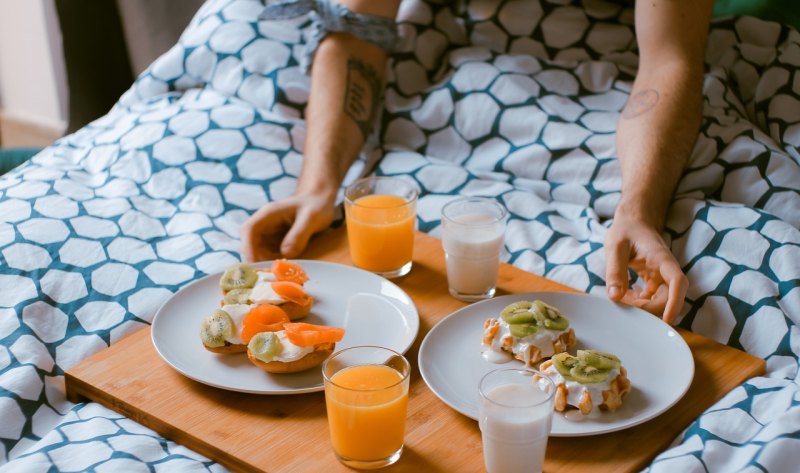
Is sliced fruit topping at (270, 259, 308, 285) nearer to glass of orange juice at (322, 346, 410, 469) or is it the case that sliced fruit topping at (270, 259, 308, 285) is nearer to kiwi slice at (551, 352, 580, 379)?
glass of orange juice at (322, 346, 410, 469)

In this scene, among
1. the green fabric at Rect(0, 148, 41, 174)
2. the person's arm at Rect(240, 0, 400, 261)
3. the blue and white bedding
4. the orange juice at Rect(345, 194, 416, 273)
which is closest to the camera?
the blue and white bedding

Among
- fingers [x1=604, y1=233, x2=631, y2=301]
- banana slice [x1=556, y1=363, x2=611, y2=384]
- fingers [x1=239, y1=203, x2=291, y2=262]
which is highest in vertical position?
banana slice [x1=556, y1=363, x2=611, y2=384]

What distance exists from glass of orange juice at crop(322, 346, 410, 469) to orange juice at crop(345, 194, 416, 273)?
0.40 meters

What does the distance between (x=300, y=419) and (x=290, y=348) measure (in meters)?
0.10

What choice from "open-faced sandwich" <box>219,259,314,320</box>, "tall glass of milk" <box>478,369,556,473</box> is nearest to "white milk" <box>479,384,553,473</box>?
"tall glass of milk" <box>478,369,556,473</box>

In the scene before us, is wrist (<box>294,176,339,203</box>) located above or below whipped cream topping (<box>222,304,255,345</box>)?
below

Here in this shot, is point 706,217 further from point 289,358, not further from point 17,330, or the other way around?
point 17,330

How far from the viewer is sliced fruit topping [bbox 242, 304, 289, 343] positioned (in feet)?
4.33

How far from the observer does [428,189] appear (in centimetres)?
192

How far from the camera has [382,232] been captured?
1.54m

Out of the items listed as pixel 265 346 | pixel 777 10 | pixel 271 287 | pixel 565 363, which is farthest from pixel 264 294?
pixel 777 10

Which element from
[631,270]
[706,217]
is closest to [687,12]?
[706,217]

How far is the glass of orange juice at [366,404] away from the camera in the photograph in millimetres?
1104

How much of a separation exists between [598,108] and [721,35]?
1.16 ft
